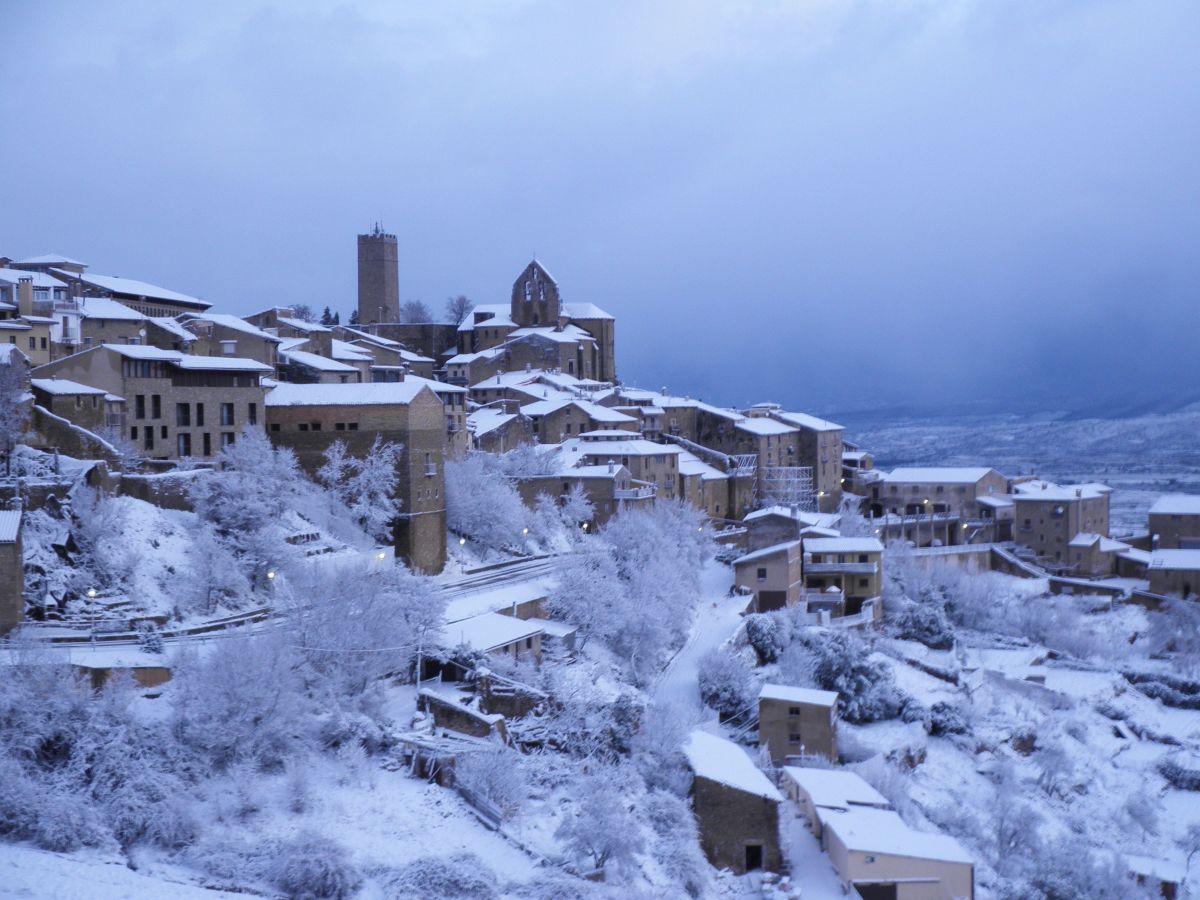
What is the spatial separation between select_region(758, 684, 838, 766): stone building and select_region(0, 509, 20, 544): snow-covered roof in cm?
1769

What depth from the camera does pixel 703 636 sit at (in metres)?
38.3

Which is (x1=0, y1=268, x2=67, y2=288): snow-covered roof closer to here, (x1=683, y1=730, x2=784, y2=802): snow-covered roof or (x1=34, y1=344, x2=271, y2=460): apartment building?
(x1=34, y1=344, x2=271, y2=460): apartment building

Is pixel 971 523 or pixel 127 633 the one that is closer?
pixel 127 633

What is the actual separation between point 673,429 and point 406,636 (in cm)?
3693

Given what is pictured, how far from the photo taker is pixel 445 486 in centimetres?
3934

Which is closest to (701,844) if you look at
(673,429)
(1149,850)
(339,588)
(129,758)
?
(339,588)

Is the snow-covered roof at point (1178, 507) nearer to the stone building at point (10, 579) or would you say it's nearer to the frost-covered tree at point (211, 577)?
the frost-covered tree at point (211, 577)

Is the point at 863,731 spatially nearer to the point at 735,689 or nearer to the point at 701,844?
the point at 735,689

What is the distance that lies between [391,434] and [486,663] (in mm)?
10827

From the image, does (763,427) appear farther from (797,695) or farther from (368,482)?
(797,695)

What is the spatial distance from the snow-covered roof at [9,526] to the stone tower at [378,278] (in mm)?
58308

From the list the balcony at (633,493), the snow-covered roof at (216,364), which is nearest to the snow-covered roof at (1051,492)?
the balcony at (633,493)

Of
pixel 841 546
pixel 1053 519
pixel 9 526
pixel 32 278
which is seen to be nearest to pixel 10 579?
pixel 9 526

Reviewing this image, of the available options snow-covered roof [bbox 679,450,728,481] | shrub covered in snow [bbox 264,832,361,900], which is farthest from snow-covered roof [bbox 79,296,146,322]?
shrub covered in snow [bbox 264,832,361,900]
